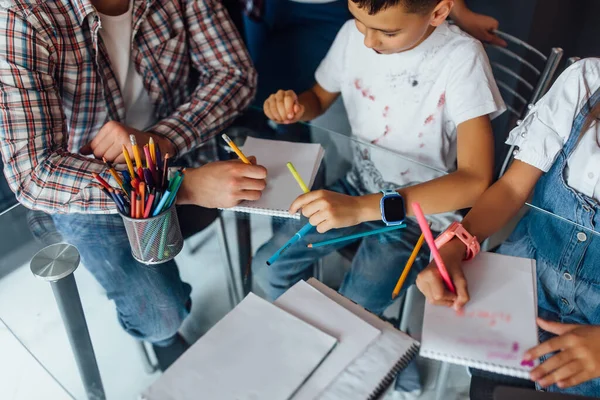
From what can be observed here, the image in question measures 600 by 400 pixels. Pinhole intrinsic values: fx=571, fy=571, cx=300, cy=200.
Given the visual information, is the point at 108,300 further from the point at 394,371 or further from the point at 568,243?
the point at 568,243

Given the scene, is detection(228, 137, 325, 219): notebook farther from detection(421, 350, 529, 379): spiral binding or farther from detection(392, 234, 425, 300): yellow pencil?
detection(421, 350, 529, 379): spiral binding

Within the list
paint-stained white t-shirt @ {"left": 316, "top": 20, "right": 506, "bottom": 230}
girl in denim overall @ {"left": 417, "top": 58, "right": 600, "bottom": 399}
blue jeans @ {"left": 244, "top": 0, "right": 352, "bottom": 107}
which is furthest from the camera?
blue jeans @ {"left": 244, "top": 0, "right": 352, "bottom": 107}

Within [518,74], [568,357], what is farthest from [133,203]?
[518,74]

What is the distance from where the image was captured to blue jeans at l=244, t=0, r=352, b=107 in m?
1.63

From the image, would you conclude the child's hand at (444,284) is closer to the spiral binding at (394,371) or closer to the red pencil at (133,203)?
the spiral binding at (394,371)

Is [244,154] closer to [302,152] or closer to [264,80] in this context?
[302,152]

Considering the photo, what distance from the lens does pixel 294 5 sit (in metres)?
1.65

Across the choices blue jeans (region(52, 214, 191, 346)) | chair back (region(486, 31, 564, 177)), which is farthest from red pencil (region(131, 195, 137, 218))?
chair back (region(486, 31, 564, 177))

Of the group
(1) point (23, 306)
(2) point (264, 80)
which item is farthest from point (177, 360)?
(2) point (264, 80)

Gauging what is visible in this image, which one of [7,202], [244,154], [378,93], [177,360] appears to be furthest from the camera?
[7,202]

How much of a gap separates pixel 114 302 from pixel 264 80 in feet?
3.10

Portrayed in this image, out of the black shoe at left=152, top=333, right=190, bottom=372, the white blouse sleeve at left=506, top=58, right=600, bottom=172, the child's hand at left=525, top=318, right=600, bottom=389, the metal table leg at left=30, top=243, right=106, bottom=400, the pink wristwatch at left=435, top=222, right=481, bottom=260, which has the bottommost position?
the metal table leg at left=30, top=243, right=106, bottom=400

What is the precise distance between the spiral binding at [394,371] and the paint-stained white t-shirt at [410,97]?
423 mm

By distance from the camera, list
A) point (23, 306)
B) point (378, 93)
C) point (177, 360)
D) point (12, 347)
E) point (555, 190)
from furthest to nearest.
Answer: point (12, 347)
point (378, 93)
point (555, 190)
point (23, 306)
point (177, 360)
